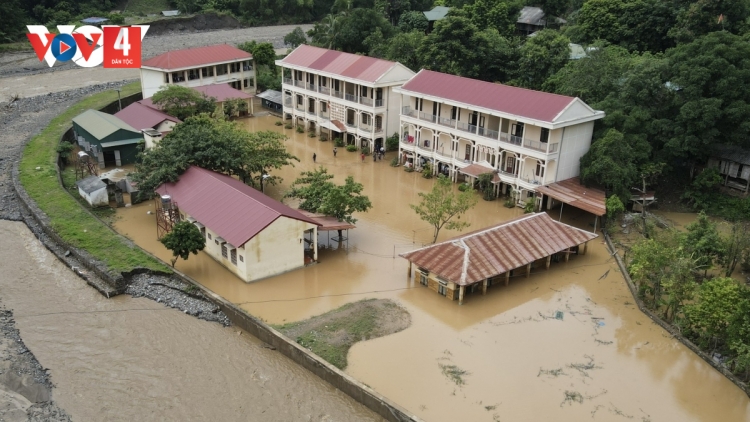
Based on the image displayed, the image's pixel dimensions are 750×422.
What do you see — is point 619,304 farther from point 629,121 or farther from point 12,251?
point 12,251

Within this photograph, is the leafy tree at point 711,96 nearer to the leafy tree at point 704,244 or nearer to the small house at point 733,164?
the small house at point 733,164

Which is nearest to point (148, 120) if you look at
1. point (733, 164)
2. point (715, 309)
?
point (715, 309)

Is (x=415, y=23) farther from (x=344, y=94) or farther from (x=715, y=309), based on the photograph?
(x=715, y=309)

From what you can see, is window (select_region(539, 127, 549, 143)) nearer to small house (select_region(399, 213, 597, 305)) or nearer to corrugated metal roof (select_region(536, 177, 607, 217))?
corrugated metal roof (select_region(536, 177, 607, 217))

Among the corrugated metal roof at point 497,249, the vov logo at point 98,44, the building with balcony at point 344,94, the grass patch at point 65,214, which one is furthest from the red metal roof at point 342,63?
the corrugated metal roof at point 497,249

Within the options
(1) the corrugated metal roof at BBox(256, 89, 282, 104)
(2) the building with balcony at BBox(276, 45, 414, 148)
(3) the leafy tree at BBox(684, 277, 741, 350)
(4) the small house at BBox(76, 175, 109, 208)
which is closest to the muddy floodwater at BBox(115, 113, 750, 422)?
(3) the leafy tree at BBox(684, 277, 741, 350)

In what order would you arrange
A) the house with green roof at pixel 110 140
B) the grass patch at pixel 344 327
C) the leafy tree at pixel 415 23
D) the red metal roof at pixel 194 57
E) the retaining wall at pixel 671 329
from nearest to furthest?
the retaining wall at pixel 671 329
the grass patch at pixel 344 327
the house with green roof at pixel 110 140
the red metal roof at pixel 194 57
the leafy tree at pixel 415 23
